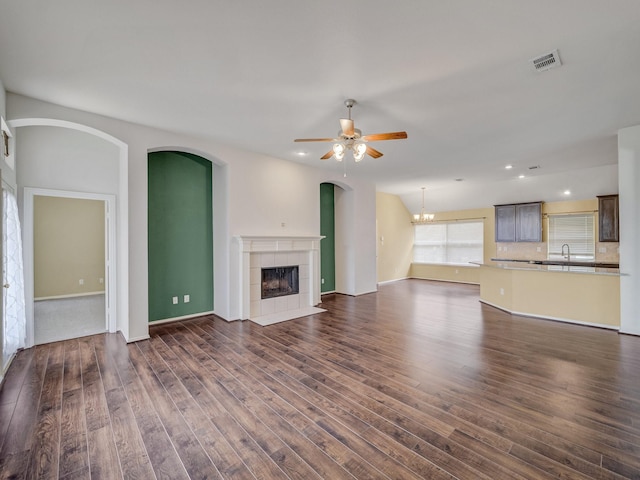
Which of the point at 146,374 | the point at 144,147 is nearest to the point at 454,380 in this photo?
the point at 146,374

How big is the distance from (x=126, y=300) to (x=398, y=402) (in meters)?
3.67

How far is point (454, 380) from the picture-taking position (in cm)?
281

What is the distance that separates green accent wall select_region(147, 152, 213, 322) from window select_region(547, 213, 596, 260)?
8611mm

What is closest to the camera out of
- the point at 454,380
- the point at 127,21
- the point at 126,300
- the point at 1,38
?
the point at 127,21

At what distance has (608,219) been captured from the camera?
6.45 m

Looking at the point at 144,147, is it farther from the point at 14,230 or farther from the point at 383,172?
the point at 383,172

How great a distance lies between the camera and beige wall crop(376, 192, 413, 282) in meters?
9.41

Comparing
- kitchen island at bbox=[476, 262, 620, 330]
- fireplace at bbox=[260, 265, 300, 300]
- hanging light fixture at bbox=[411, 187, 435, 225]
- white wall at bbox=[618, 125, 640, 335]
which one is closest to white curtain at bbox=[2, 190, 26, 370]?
fireplace at bbox=[260, 265, 300, 300]

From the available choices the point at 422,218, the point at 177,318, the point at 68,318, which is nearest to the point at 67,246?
the point at 68,318

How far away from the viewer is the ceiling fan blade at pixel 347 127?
3.07 m

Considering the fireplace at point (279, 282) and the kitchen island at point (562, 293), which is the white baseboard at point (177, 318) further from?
the kitchen island at point (562, 293)

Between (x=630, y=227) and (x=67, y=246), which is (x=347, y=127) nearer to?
(x=630, y=227)

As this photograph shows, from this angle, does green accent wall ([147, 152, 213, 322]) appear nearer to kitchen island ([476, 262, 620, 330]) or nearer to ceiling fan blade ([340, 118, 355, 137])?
ceiling fan blade ([340, 118, 355, 137])

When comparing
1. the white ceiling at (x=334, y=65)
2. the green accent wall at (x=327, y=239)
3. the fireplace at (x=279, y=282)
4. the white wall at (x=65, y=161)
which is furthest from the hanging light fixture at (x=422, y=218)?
the white wall at (x=65, y=161)
